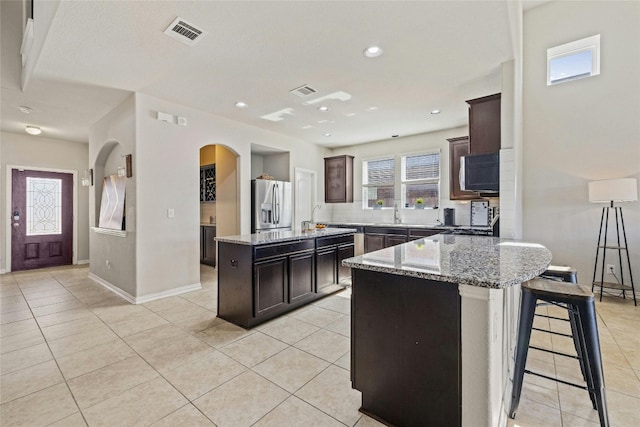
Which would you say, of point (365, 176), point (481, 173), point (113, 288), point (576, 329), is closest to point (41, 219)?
point (113, 288)

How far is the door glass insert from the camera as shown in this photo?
5.82 metres

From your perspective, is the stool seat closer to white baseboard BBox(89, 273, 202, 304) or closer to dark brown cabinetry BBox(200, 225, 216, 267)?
white baseboard BBox(89, 273, 202, 304)

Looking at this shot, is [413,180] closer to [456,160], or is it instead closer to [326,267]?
[456,160]

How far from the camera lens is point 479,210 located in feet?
16.4

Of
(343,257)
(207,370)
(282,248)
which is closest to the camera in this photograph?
(207,370)

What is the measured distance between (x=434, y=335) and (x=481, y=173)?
2.38 metres

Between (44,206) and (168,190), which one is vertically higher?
(168,190)

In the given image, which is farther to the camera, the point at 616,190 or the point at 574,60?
the point at 574,60

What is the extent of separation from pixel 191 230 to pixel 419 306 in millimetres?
3707

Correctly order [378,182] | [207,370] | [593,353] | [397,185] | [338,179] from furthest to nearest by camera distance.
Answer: [338,179] → [378,182] → [397,185] → [207,370] → [593,353]

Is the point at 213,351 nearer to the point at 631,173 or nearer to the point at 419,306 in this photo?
the point at 419,306

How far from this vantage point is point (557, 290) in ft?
5.38

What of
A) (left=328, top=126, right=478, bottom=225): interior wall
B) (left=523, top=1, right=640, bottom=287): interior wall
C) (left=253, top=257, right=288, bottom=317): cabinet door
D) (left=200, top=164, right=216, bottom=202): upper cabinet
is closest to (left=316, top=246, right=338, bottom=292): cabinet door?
(left=253, top=257, right=288, bottom=317): cabinet door

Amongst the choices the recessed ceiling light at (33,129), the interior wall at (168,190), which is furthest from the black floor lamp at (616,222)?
the recessed ceiling light at (33,129)
